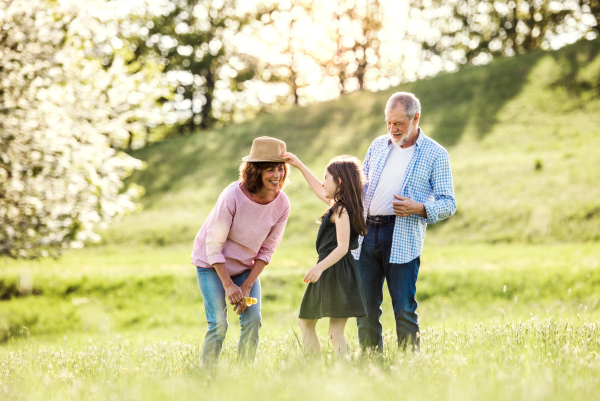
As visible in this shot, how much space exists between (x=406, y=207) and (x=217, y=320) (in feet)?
6.64

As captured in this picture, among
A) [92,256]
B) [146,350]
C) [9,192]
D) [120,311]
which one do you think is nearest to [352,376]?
[146,350]

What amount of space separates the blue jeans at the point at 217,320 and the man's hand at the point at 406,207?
5.21 feet

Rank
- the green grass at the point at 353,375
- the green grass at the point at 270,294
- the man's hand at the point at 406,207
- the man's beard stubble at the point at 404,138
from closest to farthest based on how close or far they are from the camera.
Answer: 1. the green grass at the point at 353,375
2. the man's hand at the point at 406,207
3. the man's beard stubble at the point at 404,138
4. the green grass at the point at 270,294

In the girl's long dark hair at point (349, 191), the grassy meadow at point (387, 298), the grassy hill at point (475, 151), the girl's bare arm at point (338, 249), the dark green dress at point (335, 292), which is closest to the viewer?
the grassy meadow at point (387, 298)

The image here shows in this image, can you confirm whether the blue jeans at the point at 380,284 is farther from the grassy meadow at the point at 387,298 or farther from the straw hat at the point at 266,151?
the straw hat at the point at 266,151

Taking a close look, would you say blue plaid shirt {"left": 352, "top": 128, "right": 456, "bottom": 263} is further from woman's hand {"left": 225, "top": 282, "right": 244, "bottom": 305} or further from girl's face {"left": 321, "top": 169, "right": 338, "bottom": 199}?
woman's hand {"left": 225, "top": 282, "right": 244, "bottom": 305}

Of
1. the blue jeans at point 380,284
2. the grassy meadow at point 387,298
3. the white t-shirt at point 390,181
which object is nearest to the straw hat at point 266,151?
the white t-shirt at point 390,181

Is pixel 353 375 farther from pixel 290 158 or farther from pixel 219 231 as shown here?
pixel 290 158

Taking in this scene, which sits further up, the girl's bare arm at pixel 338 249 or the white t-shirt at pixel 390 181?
the white t-shirt at pixel 390 181

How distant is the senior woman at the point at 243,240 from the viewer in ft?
15.6

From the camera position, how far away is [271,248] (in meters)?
5.21

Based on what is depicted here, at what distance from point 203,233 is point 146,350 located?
1521 millimetres

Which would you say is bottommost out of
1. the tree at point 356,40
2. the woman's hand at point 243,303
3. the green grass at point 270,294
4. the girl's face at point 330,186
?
Answer: the green grass at point 270,294

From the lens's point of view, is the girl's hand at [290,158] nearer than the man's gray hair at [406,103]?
Yes
